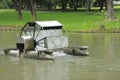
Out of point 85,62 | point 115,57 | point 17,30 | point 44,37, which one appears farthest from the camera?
point 17,30

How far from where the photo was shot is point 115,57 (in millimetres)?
23922

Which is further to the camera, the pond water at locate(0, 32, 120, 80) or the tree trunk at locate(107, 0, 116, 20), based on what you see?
the tree trunk at locate(107, 0, 116, 20)

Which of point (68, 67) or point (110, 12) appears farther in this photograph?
point (110, 12)

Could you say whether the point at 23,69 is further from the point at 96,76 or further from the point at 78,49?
the point at 78,49

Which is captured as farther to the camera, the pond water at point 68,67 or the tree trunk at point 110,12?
the tree trunk at point 110,12

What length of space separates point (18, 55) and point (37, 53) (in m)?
1.74

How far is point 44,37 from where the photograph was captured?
2553 centimetres

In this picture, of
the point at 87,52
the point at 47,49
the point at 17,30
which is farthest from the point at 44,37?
the point at 17,30

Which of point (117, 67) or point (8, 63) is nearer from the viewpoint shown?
point (117, 67)

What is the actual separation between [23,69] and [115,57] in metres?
5.75

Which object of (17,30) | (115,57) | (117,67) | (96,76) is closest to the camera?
(96,76)

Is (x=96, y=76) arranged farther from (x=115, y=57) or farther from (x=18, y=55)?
(x=18, y=55)

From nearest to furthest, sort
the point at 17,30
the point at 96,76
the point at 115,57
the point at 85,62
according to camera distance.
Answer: the point at 96,76 → the point at 85,62 → the point at 115,57 → the point at 17,30

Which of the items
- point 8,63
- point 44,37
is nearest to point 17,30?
point 44,37
